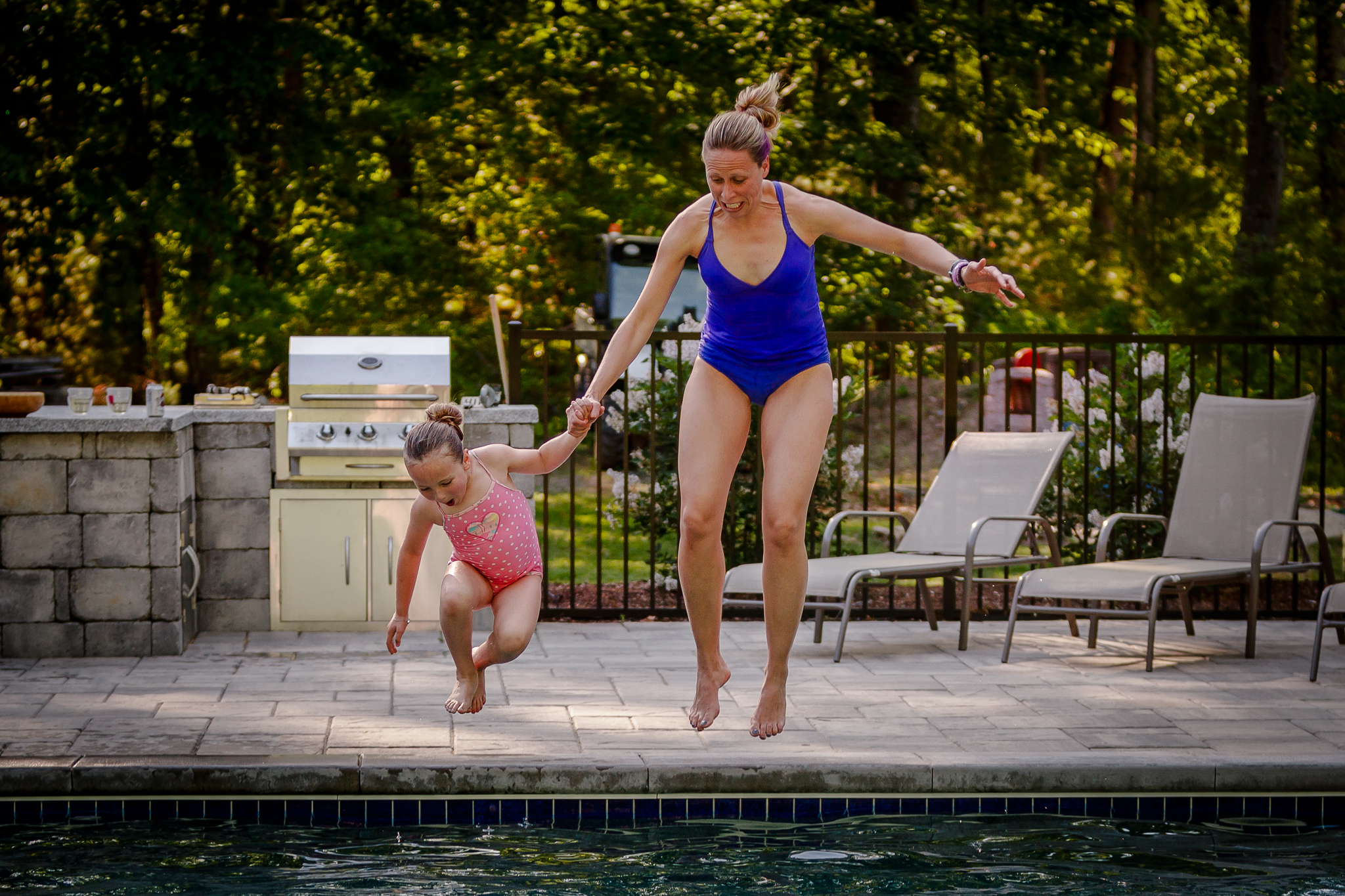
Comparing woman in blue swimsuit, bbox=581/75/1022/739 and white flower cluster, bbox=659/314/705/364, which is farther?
white flower cluster, bbox=659/314/705/364

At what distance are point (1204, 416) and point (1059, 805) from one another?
3554 millimetres

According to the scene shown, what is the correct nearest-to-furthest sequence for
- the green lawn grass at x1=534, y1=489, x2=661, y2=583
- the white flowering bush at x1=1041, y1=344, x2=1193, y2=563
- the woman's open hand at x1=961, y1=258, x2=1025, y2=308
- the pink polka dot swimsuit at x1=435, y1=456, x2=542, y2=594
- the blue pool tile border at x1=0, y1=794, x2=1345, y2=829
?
1. the woman's open hand at x1=961, y1=258, x2=1025, y2=308
2. the pink polka dot swimsuit at x1=435, y1=456, x2=542, y2=594
3. the blue pool tile border at x1=0, y1=794, x2=1345, y2=829
4. the white flowering bush at x1=1041, y1=344, x2=1193, y2=563
5. the green lawn grass at x1=534, y1=489, x2=661, y2=583

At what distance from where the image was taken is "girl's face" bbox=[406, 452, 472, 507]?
12.1 feet

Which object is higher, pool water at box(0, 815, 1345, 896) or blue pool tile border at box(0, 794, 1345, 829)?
blue pool tile border at box(0, 794, 1345, 829)

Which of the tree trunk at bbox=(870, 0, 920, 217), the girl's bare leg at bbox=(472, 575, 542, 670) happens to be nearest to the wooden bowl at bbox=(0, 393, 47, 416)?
the girl's bare leg at bbox=(472, 575, 542, 670)

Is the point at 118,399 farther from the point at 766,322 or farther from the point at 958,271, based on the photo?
the point at 958,271

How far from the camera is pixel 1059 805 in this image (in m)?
4.39

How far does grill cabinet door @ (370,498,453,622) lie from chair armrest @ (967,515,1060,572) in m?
2.47

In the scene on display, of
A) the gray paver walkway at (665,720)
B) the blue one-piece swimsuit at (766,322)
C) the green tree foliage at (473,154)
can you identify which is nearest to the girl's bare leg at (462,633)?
the gray paver walkway at (665,720)

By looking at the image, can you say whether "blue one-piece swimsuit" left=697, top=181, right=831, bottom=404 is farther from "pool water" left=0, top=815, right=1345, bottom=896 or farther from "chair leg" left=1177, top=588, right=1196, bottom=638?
"chair leg" left=1177, top=588, right=1196, bottom=638

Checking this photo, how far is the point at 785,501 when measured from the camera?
380 centimetres

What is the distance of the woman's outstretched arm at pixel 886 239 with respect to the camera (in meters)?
3.61

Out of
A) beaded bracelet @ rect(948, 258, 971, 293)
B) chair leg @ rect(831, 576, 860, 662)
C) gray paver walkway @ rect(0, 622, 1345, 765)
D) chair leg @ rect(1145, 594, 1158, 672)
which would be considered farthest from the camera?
chair leg @ rect(831, 576, 860, 662)

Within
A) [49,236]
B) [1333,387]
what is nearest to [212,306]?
[49,236]
